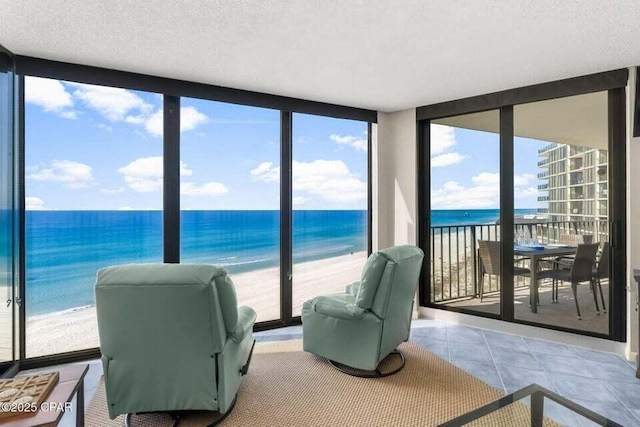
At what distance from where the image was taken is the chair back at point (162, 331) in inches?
68.4

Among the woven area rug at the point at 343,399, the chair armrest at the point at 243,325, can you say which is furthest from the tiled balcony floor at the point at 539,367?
the chair armrest at the point at 243,325

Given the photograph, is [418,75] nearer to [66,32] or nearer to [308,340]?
[308,340]

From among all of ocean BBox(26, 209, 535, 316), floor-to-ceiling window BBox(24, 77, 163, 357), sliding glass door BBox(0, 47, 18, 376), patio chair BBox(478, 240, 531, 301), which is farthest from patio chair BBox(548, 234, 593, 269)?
sliding glass door BBox(0, 47, 18, 376)

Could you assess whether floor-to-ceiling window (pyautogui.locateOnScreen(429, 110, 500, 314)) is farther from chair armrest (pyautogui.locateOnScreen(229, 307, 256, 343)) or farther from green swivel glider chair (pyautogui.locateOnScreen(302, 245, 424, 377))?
chair armrest (pyautogui.locateOnScreen(229, 307, 256, 343))

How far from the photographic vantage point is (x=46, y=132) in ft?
9.36

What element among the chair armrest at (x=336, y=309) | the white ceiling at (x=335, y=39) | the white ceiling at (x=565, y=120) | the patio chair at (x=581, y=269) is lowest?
the chair armrest at (x=336, y=309)

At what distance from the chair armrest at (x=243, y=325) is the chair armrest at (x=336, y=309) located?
557mm

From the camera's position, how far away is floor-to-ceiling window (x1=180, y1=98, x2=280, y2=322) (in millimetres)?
3406

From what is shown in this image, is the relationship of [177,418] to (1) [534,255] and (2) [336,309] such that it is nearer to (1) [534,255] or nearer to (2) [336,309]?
(2) [336,309]

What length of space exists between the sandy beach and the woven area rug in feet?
2.66

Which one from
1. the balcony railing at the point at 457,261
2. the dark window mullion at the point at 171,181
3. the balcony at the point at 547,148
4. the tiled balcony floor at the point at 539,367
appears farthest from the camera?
the balcony railing at the point at 457,261

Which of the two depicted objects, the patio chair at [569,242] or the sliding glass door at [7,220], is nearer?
the sliding glass door at [7,220]

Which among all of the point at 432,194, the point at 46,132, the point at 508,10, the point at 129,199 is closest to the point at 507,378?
the point at 432,194

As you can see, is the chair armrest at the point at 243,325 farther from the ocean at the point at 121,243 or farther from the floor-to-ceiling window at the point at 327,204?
the floor-to-ceiling window at the point at 327,204
